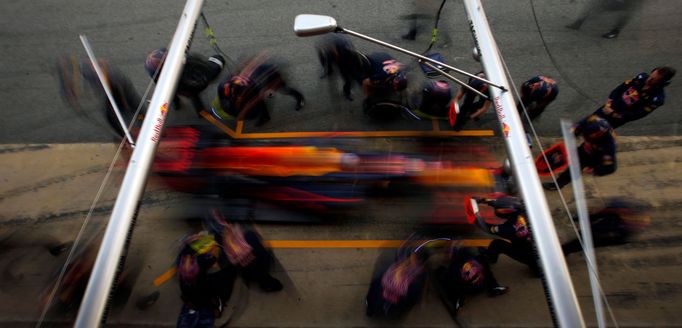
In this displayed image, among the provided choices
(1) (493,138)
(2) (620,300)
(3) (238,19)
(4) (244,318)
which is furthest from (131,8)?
(2) (620,300)

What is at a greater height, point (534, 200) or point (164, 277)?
point (534, 200)

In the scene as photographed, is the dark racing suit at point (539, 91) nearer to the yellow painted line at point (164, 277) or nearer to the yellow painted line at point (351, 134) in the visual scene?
the yellow painted line at point (351, 134)

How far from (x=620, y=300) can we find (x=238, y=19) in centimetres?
749

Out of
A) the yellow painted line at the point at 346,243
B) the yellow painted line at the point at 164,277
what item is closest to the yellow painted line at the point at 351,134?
the yellow painted line at the point at 346,243

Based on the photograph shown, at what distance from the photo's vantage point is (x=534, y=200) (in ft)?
8.35

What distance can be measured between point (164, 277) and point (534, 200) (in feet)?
13.1

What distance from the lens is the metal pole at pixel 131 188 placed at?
218 centimetres

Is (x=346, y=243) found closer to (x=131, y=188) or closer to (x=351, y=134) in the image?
(x=351, y=134)

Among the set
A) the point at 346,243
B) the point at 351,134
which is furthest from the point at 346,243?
the point at 351,134

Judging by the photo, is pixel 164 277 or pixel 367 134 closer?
pixel 164 277

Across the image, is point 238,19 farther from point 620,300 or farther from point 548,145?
point 620,300

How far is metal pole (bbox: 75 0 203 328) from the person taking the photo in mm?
2180

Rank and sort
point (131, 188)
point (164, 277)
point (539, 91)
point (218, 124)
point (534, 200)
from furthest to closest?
point (218, 124) → point (539, 91) → point (164, 277) → point (131, 188) → point (534, 200)

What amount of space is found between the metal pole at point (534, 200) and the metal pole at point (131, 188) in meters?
2.66
